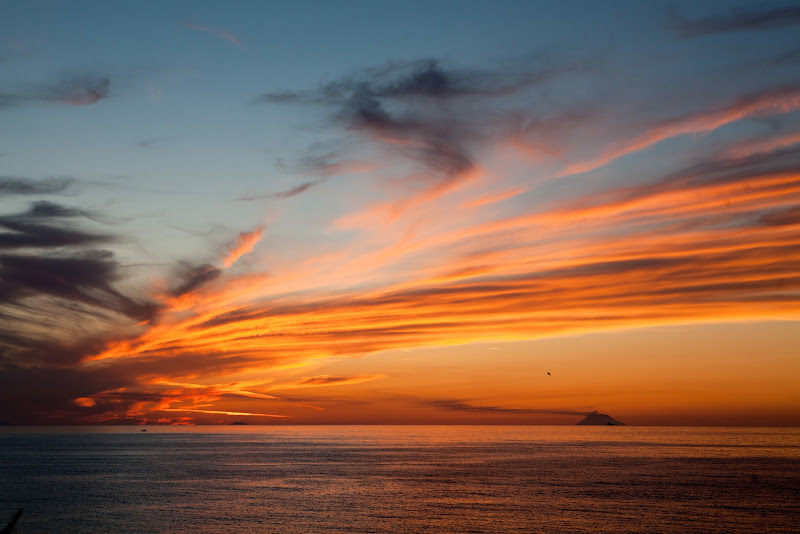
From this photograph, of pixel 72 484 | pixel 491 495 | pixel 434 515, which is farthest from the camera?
pixel 72 484

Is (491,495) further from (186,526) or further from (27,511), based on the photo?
(27,511)

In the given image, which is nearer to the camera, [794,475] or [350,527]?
[350,527]

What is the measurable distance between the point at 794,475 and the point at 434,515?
108482mm

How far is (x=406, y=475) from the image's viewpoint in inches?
6127

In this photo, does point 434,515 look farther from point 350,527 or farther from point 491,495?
point 491,495

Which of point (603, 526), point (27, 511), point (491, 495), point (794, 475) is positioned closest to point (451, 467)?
point (491, 495)

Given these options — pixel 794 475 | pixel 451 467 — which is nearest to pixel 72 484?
pixel 451 467

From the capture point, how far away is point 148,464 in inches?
7741

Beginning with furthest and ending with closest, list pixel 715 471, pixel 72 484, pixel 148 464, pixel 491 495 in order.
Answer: pixel 148 464
pixel 715 471
pixel 72 484
pixel 491 495

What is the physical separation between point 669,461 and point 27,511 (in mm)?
174801

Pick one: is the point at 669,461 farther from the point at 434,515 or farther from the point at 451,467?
the point at 434,515

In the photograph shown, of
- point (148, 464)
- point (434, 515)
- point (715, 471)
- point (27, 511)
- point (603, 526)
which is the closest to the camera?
point (603, 526)

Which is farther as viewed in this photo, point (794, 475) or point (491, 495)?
point (794, 475)

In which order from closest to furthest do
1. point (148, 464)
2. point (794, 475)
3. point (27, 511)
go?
point (27, 511)
point (794, 475)
point (148, 464)
